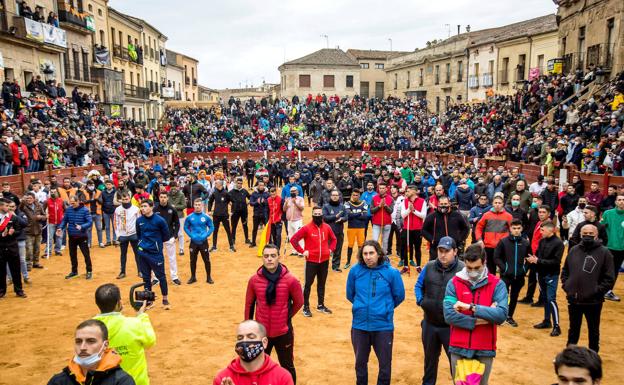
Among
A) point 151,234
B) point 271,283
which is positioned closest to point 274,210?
point 151,234

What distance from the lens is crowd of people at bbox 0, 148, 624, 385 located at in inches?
168

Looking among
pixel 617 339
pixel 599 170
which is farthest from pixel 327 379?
pixel 599 170

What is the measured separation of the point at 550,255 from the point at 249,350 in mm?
5643

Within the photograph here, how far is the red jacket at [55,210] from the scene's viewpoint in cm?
1204

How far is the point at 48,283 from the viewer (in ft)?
34.2

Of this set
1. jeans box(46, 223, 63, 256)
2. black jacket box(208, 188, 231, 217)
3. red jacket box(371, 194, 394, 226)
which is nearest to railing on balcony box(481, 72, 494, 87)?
red jacket box(371, 194, 394, 226)

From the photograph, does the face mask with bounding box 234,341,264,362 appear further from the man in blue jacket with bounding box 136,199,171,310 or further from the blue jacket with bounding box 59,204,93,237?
the blue jacket with bounding box 59,204,93,237

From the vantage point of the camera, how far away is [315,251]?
324 inches

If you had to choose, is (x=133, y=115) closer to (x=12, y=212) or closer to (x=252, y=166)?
(x=252, y=166)

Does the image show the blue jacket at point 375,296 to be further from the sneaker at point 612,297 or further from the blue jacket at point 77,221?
the blue jacket at point 77,221

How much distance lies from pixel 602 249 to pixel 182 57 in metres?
63.3

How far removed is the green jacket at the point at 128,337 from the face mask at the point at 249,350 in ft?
4.17

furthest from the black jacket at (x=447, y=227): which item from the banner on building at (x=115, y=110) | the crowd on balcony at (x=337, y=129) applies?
the banner on building at (x=115, y=110)

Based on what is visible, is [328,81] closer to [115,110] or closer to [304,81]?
[304,81]
